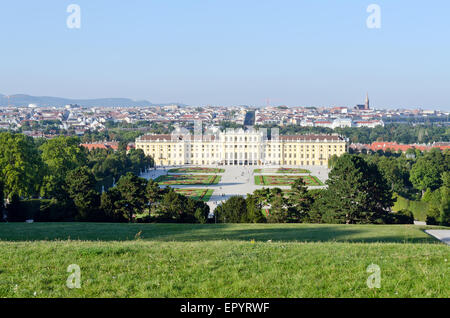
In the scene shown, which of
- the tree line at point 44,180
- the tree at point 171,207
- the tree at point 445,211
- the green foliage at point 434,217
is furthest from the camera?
the green foliage at point 434,217

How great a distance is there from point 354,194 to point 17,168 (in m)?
19.5

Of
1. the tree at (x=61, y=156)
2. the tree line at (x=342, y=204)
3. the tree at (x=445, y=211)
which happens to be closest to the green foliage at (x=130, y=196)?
the tree line at (x=342, y=204)

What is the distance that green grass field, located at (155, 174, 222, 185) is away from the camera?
174 feet

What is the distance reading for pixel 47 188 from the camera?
1243 inches

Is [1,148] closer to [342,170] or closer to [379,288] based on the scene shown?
[342,170]

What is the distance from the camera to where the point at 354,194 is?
22828mm

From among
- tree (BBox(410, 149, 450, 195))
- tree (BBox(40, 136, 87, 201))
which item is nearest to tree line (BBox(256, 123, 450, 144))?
tree (BBox(410, 149, 450, 195))

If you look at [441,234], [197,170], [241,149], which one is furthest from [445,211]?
[241,149]

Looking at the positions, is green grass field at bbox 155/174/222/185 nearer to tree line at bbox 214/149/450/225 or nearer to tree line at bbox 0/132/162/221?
tree line at bbox 0/132/162/221

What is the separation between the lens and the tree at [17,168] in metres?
27.8

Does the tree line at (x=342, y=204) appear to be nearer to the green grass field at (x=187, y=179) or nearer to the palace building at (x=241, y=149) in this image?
the green grass field at (x=187, y=179)

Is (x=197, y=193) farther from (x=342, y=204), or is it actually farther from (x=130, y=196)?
(x=342, y=204)

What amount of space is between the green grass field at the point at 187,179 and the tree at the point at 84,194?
2575 centimetres

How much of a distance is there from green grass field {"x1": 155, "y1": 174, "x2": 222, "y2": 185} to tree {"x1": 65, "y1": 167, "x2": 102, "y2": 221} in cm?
2575
